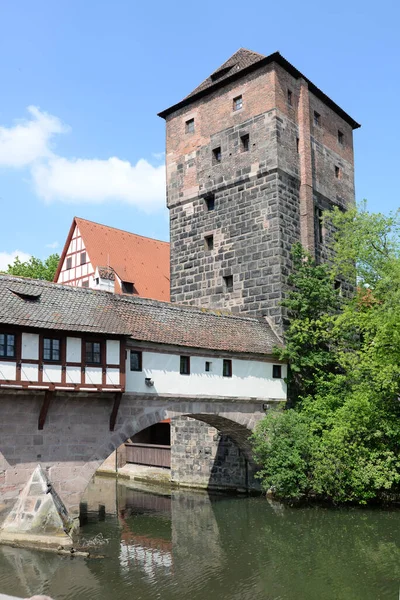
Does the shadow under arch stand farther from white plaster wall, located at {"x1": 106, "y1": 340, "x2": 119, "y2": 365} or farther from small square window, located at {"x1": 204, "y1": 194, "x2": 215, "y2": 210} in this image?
small square window, located at {"x1": 204, "y1": 194, "x2": 215, "y2": 210}

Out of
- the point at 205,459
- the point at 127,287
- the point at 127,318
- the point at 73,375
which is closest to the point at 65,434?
the point at 73,375

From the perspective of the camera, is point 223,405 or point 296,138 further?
point 296,138

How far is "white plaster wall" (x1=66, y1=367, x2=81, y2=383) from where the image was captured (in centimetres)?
1709

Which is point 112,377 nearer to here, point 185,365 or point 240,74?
point 185,365

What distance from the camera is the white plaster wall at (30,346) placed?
1653 centimetres

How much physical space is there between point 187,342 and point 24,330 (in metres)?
6.09

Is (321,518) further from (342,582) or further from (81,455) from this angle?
(81,455)

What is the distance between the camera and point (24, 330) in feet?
54.3

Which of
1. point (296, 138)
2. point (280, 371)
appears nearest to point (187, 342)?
point (280, 371)

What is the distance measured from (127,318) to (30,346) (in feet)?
12.8

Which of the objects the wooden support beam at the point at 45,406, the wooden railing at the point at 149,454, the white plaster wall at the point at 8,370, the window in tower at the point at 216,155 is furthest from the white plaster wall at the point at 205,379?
the window in tower at the point at 216,155

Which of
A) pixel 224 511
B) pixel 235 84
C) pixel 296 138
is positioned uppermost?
pixel 235 84

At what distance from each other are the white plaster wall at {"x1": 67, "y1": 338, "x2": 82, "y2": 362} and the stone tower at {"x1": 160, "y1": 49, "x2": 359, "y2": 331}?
1013cm

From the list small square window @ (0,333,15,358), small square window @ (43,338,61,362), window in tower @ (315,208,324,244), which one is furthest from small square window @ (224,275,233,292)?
small square window @ (0,333,15,358)
